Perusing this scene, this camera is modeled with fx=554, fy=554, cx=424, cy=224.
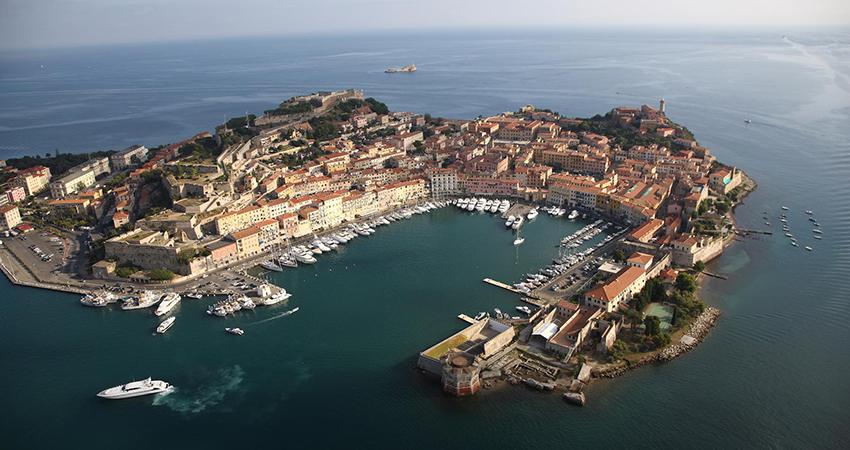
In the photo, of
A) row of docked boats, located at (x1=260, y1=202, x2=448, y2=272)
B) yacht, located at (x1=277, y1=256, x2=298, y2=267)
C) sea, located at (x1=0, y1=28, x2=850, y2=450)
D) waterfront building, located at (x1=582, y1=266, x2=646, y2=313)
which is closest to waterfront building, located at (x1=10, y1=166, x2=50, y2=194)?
sea, located at (x1=0, y1=28, x2=850, y2=450)

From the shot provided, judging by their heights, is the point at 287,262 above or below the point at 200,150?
below

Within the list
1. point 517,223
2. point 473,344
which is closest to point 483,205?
point 517,223

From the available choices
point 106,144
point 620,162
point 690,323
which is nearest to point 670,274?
point 690,323

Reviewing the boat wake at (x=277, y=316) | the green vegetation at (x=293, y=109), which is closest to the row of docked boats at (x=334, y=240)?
the boat wake at (x=277, y=316)

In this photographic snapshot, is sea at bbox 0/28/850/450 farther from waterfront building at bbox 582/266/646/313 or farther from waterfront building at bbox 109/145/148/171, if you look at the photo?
waterfront building at bbox 109/145/148/171

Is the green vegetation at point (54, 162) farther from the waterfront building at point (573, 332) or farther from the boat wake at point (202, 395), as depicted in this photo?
the waterfront building at point (573, 332)

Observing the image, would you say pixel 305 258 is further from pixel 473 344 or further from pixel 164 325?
pixel 473 344

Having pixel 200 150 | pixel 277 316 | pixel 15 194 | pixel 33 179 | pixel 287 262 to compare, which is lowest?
pixel 277 316

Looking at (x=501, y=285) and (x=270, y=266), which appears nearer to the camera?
(x=501, y=285)
